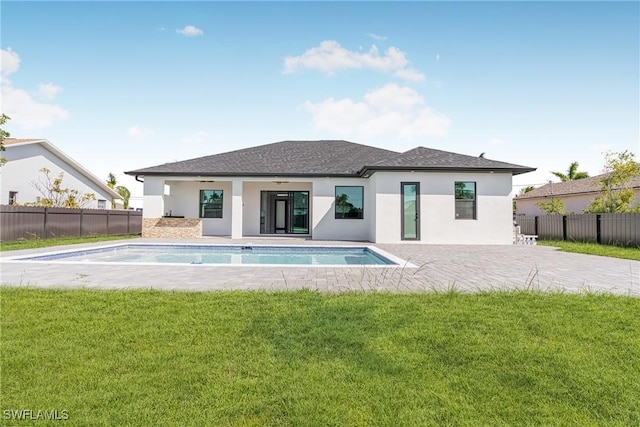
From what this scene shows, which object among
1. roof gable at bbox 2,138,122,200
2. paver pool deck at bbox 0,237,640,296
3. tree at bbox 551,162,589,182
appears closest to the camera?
paver pool deck at bbox 0,237,640,296

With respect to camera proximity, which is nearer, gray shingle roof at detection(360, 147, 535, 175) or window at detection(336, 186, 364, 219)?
gray shingle roof at detection(360, 147, 535, 175)

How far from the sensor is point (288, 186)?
60.1 ft

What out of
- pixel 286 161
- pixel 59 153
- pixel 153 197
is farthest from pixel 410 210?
pixel 59 153

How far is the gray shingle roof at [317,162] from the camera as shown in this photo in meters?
13.4

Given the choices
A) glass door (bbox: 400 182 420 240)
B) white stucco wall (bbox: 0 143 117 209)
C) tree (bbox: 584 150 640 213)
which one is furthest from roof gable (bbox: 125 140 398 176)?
tree (bbox: 584 150 640 213)

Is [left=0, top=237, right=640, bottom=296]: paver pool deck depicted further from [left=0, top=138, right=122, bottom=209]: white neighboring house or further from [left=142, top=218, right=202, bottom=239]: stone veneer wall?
[left=0, top=138, right=122, bottom=209]: white neighboring house

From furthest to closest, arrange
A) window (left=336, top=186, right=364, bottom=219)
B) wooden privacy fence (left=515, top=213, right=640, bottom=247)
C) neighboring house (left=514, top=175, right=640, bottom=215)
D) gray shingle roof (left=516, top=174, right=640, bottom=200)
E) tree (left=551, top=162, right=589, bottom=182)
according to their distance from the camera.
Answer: tree (left=551, top=162, right=589, bottom=182)
neighboring house (left=514, top=175, right=640, bottom=215)
gray shingle roof (left=516, top=174, right=640, bottom=200)
window (left=336, top=186, right=364, bottom=219)
wooden privacy fence (left=515, top=213, right=640, bottom=247)

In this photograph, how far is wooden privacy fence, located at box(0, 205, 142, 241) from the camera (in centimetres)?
1298

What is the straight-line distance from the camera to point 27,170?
775 inches

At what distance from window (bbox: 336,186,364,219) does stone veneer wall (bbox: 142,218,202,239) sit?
7.12 metres

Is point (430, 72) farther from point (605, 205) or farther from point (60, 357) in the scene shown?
point (60, 357)

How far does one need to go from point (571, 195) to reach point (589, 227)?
12.9m

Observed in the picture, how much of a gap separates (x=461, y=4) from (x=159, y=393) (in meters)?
13.6

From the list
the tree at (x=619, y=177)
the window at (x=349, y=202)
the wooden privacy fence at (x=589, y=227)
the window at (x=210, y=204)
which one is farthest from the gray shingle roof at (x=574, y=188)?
the window at (x=210, y=204)
